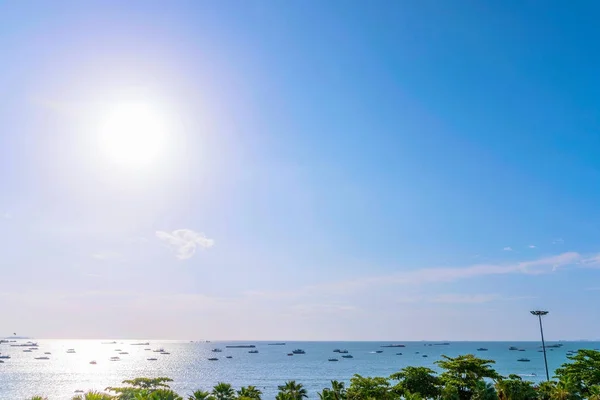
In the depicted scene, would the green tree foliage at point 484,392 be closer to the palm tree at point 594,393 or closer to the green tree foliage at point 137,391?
the palm tree at point 594,393

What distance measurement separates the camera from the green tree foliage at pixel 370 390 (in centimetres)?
4416

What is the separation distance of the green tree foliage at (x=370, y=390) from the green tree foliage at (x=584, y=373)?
21.0 meters

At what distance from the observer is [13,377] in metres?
179

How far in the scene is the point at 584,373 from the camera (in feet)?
166

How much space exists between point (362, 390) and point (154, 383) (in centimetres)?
2885

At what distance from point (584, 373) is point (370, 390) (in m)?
27.8

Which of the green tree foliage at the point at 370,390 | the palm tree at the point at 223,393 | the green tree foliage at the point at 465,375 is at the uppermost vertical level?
the green tree foliage at the point at 465,375

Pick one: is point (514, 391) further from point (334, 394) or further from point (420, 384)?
point (334, 394)

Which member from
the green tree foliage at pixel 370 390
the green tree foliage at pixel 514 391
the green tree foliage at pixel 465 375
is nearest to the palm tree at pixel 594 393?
the green tree foliage at pixel 514 391

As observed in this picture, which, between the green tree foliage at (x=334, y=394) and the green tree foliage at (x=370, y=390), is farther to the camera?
the green tree foliage at (x=334, y=394)

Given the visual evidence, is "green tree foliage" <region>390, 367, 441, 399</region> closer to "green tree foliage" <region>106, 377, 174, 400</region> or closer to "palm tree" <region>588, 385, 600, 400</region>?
"palm tree" <region>588, 385, 600, 400</region>

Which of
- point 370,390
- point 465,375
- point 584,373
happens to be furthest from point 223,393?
point 584,373

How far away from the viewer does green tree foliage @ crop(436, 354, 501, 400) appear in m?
45.4

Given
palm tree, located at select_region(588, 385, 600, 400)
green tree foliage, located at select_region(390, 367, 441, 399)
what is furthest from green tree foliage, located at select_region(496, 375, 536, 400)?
green tree foliage, located at select_region(390, 367, 441, 399)
